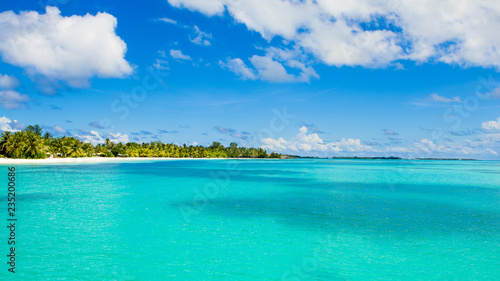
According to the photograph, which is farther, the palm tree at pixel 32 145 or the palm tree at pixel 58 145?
the palm tree at pixel 58 145

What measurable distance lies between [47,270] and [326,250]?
12.3m

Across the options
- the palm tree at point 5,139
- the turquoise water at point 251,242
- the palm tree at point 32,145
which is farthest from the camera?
the palm tree at point 32,145

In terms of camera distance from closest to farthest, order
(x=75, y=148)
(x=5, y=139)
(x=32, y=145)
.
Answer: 1. (x=5, y=139)
2. (x=32, y=145)
3. (x=75, y=148)

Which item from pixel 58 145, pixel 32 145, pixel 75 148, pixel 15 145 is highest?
pixel 58 145

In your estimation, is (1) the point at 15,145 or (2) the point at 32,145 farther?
(2) the point at 32,145

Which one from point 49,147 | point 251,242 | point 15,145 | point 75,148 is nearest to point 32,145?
point 15,145

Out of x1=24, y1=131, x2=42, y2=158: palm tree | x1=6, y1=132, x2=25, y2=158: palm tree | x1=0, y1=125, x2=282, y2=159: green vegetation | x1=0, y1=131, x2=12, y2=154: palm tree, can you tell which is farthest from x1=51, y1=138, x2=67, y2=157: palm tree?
x1=0, y1=131, x2=12, y2=154: palm tree

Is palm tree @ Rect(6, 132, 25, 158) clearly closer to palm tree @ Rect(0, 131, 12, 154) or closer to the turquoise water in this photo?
palm tree @ Rect(0, 131, 12, 154)

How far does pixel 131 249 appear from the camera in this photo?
15109mm

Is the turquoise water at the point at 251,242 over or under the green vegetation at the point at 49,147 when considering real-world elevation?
under

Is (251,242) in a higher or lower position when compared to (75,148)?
lower

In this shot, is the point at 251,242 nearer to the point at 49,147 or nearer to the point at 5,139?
the point at 5,139

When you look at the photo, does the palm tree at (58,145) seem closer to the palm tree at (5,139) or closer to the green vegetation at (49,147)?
the green vegetation at (49,147)

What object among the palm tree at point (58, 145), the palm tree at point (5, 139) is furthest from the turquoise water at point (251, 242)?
the palm tree at point (58, 145)
